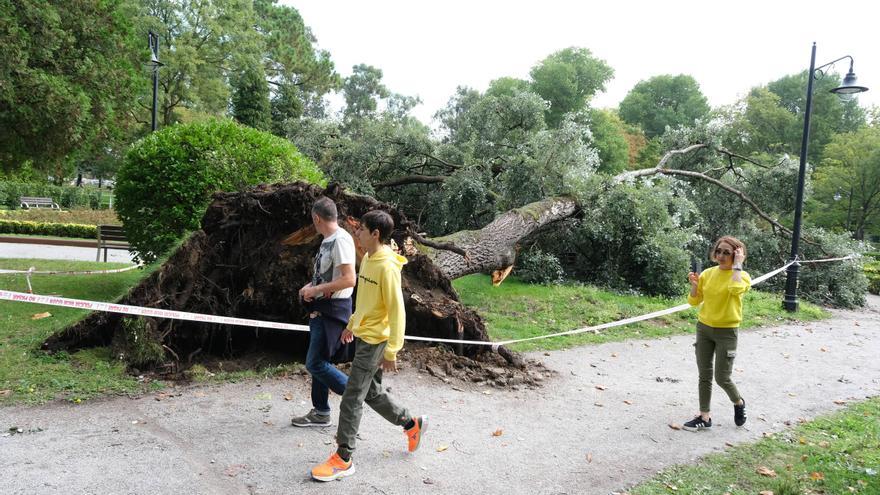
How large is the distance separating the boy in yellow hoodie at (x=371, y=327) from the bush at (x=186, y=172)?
451 cm

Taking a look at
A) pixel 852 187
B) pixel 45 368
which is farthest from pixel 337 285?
pixel 852 187

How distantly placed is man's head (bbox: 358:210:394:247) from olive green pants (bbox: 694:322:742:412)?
9.93 feet

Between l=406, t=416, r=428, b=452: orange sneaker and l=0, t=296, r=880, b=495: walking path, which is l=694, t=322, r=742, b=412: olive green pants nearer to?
l=0, t=296, r=880, b=495: walking path

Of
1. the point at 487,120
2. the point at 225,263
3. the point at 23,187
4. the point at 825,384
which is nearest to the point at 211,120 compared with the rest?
the point at 225,263

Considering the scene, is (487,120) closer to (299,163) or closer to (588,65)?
(299,163)

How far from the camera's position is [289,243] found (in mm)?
6004

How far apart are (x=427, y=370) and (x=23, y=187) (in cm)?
3776

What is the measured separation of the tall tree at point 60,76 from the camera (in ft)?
28.8

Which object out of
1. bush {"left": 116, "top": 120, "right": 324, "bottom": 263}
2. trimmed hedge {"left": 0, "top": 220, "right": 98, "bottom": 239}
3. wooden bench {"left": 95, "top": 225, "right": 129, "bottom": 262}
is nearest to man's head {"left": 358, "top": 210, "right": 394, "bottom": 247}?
bush {"left": 116, "top": 120, "right": 324, "bottom": 263}

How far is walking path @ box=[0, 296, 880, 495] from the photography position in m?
3.46

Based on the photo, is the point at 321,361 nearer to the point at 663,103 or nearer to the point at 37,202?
the point at 37,202

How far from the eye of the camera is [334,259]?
393 centimetres

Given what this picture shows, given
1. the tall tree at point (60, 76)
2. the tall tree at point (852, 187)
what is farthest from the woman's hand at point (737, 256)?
the tall tree at point (852, 187)

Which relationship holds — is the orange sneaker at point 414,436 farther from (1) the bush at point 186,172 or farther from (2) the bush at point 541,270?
(2) the bush at point 541,270
